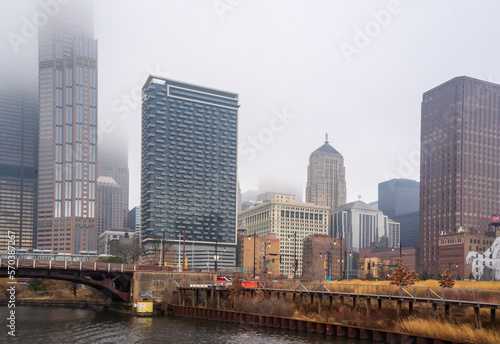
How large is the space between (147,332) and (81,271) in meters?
25.3

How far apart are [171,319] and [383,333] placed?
111 ft

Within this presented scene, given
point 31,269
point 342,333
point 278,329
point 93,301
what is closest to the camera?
point 342,333

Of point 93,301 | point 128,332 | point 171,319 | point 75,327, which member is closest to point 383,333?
point 128,332

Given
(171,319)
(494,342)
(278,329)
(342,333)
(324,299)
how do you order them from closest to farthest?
(494,342) → (342,333) → (278,329) → (324,299) → (171,319)

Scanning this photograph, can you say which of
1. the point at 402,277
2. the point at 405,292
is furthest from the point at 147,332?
the point at 402,277

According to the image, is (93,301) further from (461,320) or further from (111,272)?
(461,320)

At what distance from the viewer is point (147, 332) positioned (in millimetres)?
62469

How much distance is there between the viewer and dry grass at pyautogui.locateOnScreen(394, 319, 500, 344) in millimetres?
44031

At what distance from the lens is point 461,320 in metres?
49.8

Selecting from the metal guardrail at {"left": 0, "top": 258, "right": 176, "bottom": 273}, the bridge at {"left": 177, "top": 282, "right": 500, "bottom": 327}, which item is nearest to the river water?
the bridge at {"left": 177, "top": 282, "right": 500, "bottom": 327}

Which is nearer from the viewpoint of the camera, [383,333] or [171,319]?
[383,333]

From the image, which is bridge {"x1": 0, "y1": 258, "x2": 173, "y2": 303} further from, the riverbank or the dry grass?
the dry grass

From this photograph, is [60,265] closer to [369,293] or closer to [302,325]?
[302,325]

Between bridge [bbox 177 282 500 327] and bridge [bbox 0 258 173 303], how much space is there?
418 inches
